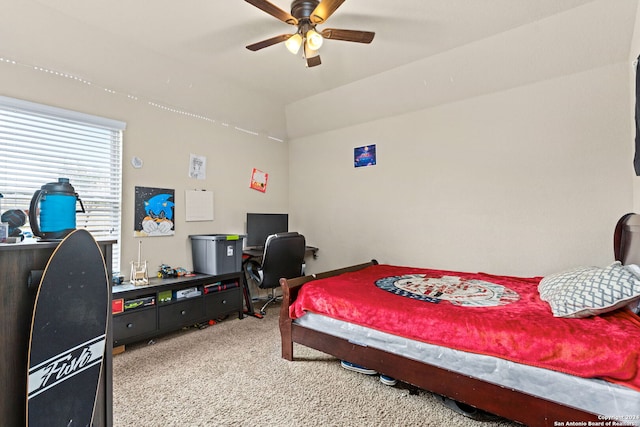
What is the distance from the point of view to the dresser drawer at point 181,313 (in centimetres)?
294

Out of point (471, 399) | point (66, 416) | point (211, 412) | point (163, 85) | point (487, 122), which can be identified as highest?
point (163, 85)

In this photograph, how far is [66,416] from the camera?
42.0 inches

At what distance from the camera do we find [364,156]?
413 cm

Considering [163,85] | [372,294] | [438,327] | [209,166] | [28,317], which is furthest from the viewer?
[209,166]

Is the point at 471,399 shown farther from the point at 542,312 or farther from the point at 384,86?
the point at 384,86

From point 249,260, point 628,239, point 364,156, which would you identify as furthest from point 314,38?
point 628,239

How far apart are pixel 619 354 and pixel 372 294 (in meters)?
1.29

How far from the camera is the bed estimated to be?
4.59 ft

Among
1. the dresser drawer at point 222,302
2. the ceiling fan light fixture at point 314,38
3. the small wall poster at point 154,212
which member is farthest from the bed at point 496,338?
the ceiling fan light fixture at point 314,38

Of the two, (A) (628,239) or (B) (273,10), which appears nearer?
(B) (273,10)

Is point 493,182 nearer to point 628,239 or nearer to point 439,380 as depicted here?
point 628,239

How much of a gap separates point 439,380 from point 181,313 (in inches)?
94.6

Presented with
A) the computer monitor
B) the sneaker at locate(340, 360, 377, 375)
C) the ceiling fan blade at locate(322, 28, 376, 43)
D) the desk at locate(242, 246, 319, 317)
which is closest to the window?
the desk at locate(242, 246, 319, 317)

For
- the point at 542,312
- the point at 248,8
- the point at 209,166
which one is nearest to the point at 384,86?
the point at 248,8
